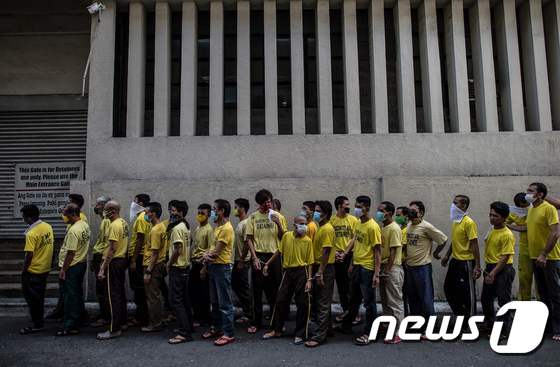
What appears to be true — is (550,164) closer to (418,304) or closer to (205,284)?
(418,304)

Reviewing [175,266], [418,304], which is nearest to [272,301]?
[175,266]

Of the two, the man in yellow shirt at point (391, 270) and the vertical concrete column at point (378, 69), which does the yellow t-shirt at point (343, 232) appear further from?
the vertical concrete column at point (378, 69)

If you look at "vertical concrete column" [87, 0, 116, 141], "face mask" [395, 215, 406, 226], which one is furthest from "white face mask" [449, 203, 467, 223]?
"vertical concrete column" [87, 0, 116, 141]

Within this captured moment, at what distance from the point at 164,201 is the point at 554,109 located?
794 centimetres

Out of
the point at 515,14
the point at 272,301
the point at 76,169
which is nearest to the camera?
the point at 272,301

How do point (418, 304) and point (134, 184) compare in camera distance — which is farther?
point (134, 184)

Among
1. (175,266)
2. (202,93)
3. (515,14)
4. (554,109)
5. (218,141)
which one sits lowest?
(175,266)

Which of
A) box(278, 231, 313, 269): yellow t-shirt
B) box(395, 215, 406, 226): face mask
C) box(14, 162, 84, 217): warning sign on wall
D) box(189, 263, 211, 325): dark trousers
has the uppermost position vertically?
box(14, 162, 84, 217): warning sign on wall

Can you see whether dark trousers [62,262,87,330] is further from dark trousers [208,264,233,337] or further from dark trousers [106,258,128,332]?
dark trousers [208,264,233,337]

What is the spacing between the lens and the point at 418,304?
20.4 feet

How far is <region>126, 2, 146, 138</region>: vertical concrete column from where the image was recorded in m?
Result: 8.97

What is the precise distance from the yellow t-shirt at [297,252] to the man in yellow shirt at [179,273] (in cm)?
139

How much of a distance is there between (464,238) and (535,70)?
479 cm

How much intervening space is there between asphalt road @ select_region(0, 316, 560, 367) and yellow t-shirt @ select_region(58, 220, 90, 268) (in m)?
1.10
